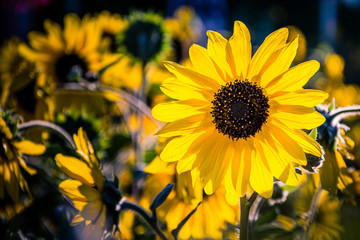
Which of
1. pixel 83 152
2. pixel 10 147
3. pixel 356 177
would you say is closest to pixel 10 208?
pixel 10 147

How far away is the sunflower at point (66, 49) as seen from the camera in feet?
3.19

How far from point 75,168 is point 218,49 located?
179 millimetres

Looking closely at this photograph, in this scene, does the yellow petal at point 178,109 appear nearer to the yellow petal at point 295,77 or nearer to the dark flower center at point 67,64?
the yellow petal at point 295,77

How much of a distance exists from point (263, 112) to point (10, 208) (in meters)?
0.36

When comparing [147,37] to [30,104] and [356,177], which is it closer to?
[30,104]

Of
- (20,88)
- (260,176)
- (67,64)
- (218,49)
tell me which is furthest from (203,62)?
(67,64)

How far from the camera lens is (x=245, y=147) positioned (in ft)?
1.53

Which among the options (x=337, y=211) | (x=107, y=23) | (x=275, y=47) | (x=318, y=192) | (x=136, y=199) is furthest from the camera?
(x=107, y=23)

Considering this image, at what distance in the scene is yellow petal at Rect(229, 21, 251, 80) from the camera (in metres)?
0.42

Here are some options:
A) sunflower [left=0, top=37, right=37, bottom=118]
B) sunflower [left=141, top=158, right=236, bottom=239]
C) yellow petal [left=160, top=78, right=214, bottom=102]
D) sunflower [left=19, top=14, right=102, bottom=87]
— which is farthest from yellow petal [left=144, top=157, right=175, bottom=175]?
sunflower [left=19, top=14, right=102, bottom=87]

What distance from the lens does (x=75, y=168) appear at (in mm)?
423

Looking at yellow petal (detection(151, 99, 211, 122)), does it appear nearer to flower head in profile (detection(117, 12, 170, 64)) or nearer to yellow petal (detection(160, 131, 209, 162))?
yellow petal (detection(160, 131, 209, 162))

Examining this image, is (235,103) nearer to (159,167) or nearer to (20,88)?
(159,167)

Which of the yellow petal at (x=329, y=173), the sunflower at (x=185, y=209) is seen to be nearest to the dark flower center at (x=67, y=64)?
the sunflower at (x=185, y=209)
